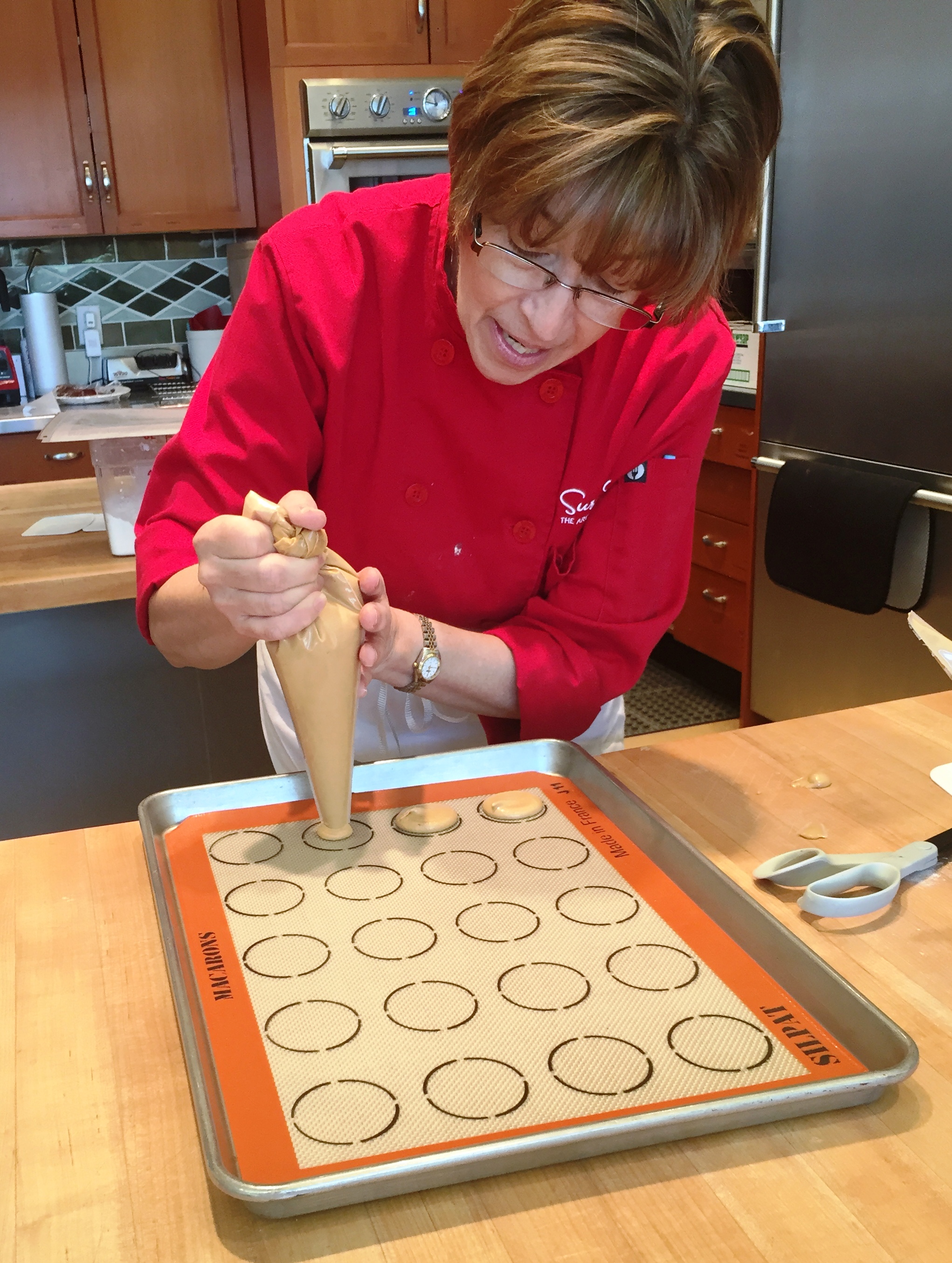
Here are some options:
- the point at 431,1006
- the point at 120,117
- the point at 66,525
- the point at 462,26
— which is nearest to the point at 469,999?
the point at 431,1006

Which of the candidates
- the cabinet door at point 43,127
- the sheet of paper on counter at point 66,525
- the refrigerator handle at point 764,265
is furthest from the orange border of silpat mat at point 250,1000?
the cabinet door at point 43,127

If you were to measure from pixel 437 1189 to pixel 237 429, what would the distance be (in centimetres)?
66

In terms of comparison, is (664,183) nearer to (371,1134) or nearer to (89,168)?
(371,1134)

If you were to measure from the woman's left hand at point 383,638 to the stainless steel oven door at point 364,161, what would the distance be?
2.34 m

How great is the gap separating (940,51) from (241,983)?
83.4 inches

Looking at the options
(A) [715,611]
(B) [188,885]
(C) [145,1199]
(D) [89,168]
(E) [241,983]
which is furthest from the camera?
(D) [89,168]

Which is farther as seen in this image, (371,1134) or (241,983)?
(241,983)

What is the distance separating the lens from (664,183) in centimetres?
78

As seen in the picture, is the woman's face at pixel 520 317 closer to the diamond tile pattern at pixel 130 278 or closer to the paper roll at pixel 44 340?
the paper roll at pixel 44 340

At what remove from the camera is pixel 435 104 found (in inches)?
121

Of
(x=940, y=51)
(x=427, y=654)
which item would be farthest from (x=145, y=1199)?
(x=940, y=51)

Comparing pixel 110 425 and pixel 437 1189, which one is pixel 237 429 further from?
pixel 110 425

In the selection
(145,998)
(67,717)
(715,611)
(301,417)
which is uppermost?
(301,417)

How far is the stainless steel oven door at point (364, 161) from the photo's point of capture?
3.03m
